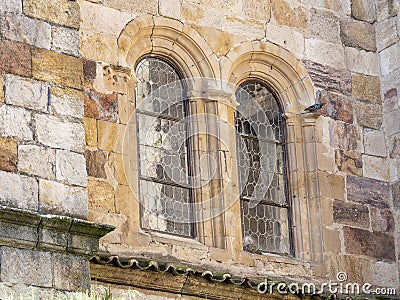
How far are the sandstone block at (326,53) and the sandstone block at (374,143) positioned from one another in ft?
2.35

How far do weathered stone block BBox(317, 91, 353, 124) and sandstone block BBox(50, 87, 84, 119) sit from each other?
3.70m

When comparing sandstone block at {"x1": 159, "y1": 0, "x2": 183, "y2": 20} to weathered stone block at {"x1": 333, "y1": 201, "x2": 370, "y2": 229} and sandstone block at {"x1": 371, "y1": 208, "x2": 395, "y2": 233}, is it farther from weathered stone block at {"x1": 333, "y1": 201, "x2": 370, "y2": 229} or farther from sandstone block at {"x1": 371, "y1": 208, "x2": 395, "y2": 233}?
sandstone block at {"x1": 371, "y1": 208, "x2": 395, "y2": 233}

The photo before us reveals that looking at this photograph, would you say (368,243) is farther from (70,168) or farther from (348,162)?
(70,168)

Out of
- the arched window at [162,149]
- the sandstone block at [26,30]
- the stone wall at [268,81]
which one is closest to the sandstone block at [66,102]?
the stone wall at [268,81]

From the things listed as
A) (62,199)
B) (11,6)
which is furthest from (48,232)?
(11,6)

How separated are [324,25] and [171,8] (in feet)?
5.82

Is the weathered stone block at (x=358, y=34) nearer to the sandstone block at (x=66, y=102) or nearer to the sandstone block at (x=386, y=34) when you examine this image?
the sandstone block at (x=386, y=34)

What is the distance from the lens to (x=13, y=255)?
30.8 ft

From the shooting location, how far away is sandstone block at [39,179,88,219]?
970 centimetres

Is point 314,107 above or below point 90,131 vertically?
above

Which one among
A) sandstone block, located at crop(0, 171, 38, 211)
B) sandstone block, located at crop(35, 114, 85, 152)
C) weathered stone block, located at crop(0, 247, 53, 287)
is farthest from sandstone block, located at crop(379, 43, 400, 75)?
weathered stone block, located at crop(0, 247, 53, 287)

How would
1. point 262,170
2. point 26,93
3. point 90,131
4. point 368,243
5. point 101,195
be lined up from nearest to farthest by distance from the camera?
point 26,93 → point 101,195 → point 90,131 → point 262,170 → point 368,243

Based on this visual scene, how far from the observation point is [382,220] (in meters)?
13.2

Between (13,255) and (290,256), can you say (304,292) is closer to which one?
(290,256)
